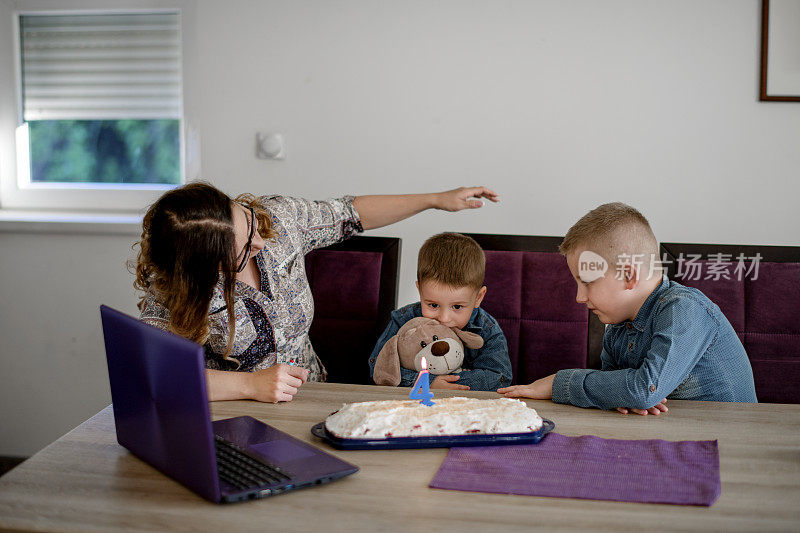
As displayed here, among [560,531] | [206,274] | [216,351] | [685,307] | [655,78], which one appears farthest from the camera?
[655,78]

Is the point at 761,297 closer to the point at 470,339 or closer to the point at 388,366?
the point at 470,339

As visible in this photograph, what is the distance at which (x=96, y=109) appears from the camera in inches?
114

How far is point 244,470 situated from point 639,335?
0.87 meters

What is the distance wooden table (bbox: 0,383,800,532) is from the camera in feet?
3.05

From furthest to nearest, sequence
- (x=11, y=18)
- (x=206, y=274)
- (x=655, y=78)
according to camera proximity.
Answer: (x=11, y=18) < (x=655, y=78) < (x=206, y=274)

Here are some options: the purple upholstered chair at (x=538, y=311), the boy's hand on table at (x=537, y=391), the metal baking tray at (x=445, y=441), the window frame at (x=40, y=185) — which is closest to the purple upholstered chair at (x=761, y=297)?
the purple upholstered chair at (x=538, y=311)

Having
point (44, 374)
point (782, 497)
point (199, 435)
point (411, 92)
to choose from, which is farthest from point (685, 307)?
point (44, 374)

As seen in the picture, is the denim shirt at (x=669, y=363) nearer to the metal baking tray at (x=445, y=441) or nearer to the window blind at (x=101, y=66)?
the metal baking tray at (x=445, y=441)

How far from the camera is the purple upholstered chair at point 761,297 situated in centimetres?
196

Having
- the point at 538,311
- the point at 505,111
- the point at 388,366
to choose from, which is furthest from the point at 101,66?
the point at 538,311

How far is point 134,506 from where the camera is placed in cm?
99

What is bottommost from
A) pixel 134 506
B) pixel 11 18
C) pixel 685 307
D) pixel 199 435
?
pixel 134 506

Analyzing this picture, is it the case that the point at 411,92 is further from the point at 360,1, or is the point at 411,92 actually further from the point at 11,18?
the point at 11,18

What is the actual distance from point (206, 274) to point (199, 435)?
2.01ft
